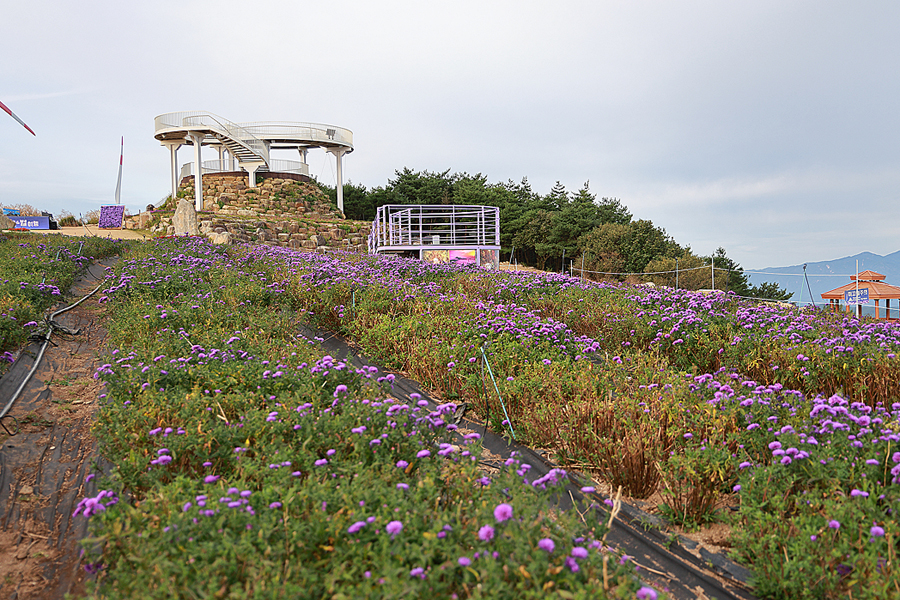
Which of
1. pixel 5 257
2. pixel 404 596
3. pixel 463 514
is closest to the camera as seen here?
pixel 404 596

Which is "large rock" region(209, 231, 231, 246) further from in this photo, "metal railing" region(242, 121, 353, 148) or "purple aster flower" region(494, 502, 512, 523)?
"purple aster flower" region(494, 502, 512, 523)

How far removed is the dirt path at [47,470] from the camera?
9.36 feet

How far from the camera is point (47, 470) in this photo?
13.0ft

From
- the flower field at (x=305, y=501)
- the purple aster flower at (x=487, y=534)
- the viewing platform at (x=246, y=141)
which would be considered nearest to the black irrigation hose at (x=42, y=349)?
the flower field at (x=305, y=501)

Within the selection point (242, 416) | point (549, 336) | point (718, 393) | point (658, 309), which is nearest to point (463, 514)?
point (242, 416)

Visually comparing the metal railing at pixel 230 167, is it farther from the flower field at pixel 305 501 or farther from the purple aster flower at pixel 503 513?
the purple aster flower at pixel 503 513

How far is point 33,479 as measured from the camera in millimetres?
3822

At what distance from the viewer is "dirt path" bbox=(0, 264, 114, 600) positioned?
9.36ft

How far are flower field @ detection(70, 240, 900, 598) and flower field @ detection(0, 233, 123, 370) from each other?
99 cm

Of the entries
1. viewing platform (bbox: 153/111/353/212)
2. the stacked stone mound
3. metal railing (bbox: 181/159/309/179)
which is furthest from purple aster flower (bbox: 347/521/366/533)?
metal railing (bbox: 181/159/309/179)

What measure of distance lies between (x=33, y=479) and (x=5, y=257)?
→ 8.94 metres

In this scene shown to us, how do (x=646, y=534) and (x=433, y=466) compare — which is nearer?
(x=433, y=466)

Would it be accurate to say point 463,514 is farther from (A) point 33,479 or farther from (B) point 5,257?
(B) point 5,257

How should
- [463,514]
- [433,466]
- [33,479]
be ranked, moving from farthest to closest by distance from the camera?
1. [33,479]
2. [433,466]
3. [463,514]
